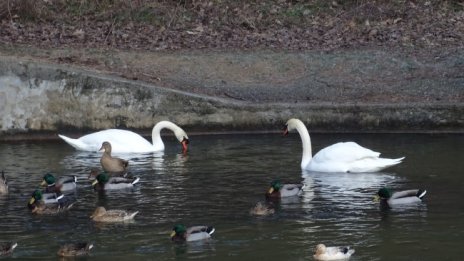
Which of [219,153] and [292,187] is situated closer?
[292,187]

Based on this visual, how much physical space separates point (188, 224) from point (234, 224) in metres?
0.52

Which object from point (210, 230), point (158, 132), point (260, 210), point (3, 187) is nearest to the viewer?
point (210, 230)

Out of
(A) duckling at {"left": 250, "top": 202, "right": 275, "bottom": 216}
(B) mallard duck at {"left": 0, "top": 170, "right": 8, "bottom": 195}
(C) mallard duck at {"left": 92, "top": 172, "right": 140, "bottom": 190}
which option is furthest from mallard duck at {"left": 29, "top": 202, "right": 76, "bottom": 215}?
(A) duckling at {"left": 250, "top": 202, "right": 275, "bottom": 216}

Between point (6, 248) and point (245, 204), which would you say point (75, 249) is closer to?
point (6, 248)

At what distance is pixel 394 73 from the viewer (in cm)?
2381

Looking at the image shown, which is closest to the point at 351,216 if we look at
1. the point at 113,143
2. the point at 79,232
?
the point at 79,232

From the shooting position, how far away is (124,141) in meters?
19.8

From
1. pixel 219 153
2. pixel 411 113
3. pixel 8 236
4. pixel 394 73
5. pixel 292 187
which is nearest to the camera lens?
pixel 8 236

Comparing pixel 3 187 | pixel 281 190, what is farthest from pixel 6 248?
pixel 281 190

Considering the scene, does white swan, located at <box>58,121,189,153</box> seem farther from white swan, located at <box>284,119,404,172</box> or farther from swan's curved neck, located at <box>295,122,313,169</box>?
white swan, located at <box>284,119,404,172</box>

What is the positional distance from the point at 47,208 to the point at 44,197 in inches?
17.9

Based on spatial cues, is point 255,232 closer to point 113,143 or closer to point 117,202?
point 117,202

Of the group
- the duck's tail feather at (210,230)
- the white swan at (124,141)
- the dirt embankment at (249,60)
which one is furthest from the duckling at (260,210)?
the dirt embankment at (249,60)

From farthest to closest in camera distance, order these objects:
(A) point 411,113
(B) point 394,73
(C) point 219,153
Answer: (B) point 394,73 < (A) point 411,113 < (C) point 219,153
